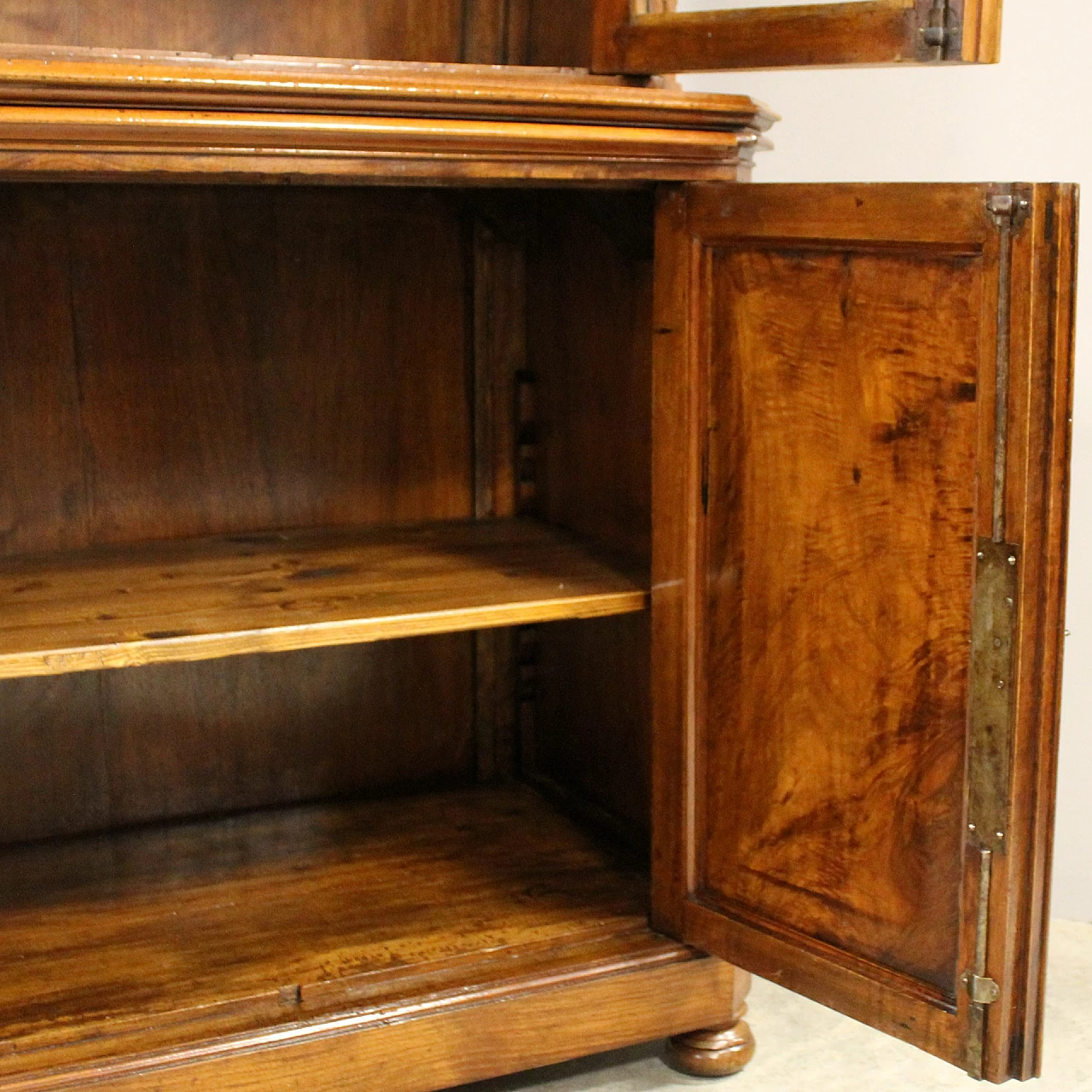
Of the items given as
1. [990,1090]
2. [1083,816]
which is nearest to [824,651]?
[990,1090]

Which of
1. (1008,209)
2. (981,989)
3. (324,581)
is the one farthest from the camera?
(324,581)

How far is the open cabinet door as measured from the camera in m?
1.33

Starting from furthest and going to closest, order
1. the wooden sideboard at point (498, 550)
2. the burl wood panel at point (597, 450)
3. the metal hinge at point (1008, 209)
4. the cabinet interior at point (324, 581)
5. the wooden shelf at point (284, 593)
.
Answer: the burl wood panel at point (597, 450) < the cabinet interior at point (324, 581) < the wooden shelf at point (284, 593) < the wooden sideboard at point (498, 550) < the metal hinge at point (1008, 209)

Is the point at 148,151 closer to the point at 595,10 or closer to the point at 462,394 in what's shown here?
the point at 595,10

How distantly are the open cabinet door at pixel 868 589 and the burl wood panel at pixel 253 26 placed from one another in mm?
534

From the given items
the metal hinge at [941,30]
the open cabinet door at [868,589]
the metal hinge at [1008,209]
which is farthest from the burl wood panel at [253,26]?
the metal hinge at [1008,209]

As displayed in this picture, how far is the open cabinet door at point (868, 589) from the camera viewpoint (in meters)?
1.33

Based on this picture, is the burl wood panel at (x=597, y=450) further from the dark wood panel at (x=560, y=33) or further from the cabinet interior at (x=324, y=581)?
the dark wood panel at (x=560, y=33)

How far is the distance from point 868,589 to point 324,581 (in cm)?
64

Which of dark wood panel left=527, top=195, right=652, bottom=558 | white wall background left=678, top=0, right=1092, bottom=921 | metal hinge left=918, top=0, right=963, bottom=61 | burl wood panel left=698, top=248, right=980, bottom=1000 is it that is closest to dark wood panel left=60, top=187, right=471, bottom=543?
dark wood panel left=527, top=195, right=652, bottom=558

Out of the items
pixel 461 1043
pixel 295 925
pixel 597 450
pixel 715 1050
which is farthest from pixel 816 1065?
pixel 597 450

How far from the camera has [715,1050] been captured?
181 cm

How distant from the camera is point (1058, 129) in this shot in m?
2.07

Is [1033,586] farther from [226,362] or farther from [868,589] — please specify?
[226,362]
